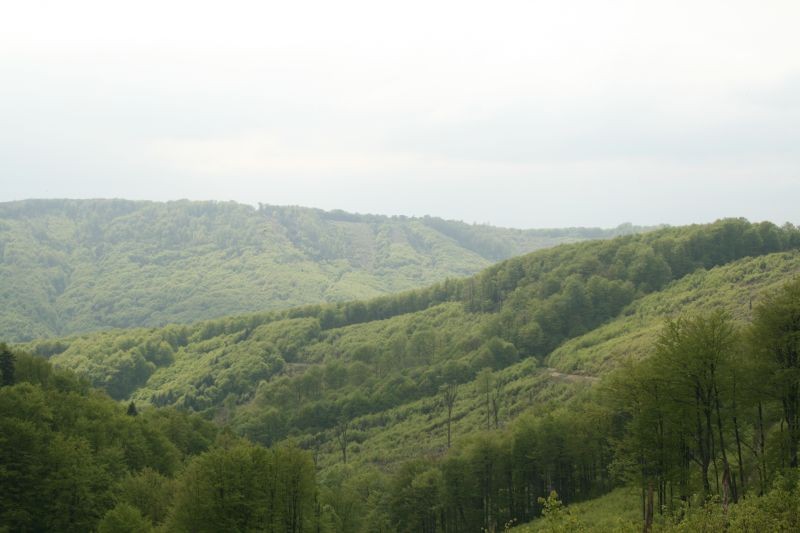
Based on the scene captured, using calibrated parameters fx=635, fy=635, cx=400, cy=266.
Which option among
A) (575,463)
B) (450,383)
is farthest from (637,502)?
(450,383)

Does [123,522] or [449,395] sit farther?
[449,395]

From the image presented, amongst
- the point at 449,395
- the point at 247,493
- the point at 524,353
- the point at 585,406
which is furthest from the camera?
the point at 524,353

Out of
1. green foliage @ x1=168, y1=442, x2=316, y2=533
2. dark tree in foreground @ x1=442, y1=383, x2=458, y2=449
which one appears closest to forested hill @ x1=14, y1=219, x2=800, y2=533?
dark tree in foreground @ x1=442, y1=383, x2=458, y2=449

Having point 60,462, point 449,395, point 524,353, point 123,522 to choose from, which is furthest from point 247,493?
point 524,353

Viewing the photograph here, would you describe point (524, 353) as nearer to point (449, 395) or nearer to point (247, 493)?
point (449, 395)

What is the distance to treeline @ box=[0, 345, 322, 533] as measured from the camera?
182 feet

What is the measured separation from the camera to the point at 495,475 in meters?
79.0

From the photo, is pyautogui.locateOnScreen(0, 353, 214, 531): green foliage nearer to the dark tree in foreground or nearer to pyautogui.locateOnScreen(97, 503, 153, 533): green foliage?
pyautogui.locateOnScreen(97, 503, 153, 533): green foliage

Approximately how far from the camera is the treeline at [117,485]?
55.6 m

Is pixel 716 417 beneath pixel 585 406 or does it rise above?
above

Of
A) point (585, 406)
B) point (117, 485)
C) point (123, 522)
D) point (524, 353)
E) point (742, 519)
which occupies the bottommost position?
point (524, 353)

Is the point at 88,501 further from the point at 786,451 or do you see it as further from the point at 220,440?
the point at 786,451

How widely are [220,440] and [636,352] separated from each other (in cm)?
7818

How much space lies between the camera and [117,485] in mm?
65688
